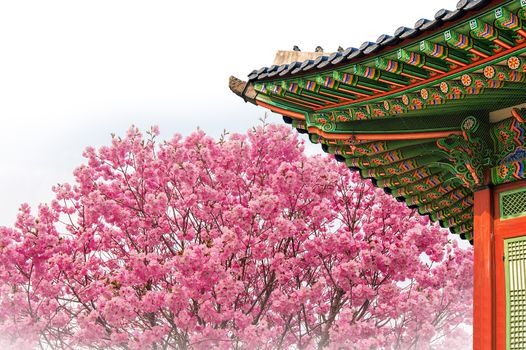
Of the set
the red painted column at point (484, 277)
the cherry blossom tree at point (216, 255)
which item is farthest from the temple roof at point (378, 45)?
the cherry blossom tree at point (216, 255)

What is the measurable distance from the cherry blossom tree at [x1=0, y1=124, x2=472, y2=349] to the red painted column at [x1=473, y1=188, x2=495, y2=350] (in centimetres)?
759

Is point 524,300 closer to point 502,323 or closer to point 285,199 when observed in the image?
point 502,323

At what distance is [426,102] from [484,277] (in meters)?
1.61

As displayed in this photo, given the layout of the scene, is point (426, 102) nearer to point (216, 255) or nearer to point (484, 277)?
point (484, 277)

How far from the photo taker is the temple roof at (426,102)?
507 centimetres

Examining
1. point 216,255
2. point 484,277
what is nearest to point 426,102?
point 484,277

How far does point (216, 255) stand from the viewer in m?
13.4

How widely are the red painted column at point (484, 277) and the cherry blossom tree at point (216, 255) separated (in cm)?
759

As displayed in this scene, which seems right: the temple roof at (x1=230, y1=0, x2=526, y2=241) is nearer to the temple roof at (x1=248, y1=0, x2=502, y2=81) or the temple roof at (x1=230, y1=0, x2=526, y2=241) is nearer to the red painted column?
the temple roof at (x1=248, y1=0, x2=502, y2=81)

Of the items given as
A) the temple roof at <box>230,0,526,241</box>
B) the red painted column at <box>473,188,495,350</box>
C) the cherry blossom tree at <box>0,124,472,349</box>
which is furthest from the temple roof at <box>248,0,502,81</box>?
the cherry blossom tree at <box>0,124,472,349</box>

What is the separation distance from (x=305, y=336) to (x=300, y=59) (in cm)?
1044

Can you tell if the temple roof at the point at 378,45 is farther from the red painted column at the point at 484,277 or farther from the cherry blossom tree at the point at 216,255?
the cherry blossom tree at the point at 216,255

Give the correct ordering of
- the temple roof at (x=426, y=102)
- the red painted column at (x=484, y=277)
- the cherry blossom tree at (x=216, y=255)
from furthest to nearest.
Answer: the cherry blossom tree at (x=216, y=255) < the red painted column at (x=484, y=277) < the temple roof at (x=426, y=102)

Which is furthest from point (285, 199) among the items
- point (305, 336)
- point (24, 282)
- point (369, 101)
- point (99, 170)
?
point (369, 101)
